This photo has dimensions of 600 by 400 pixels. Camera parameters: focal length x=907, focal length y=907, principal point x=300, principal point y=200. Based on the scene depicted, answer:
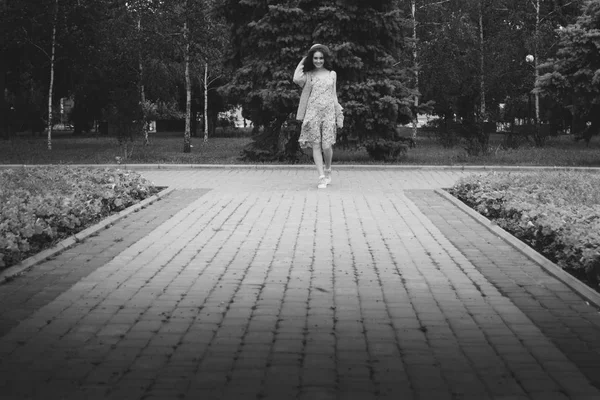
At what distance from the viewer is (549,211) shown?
31.2 feet

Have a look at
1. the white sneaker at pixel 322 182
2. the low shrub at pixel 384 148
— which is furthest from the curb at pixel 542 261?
the low shrub at pixel 384 148

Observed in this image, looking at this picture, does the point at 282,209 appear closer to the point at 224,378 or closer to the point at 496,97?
the point at 224,378

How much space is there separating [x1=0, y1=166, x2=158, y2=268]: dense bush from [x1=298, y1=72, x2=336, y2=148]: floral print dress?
2675 mm

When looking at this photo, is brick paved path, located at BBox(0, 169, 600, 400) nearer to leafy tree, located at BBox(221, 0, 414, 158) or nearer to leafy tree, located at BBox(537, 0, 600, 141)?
leafy tree, located at BBox(537, 0, 600, 141)

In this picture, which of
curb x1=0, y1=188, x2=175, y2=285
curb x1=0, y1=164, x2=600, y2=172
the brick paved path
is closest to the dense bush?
curb x1=0, y1=188, x2=175, y2=285

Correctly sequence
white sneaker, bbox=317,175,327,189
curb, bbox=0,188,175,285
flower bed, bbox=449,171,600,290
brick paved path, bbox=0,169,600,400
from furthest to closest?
white sneaker, bbox=317,175,327,189
flower bed, bbox=449,171,600,290
curb, bbox=0,188,175,285
brick paved path, bbox=0,169,600,400

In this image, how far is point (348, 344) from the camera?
17.1 feet

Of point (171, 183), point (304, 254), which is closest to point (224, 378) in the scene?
point (304, 254)

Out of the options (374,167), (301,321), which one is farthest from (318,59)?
(301,321)

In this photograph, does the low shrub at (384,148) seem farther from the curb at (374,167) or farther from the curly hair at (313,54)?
the curly hair at (313,54)

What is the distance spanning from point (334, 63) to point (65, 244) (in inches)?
561

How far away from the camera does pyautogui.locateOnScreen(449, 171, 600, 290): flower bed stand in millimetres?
7535

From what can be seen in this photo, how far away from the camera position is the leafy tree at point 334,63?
22156 millimetres

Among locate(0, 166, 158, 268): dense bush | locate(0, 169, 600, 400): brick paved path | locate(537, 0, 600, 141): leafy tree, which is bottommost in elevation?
locate(0, 169, 600, 400): brick paved path
